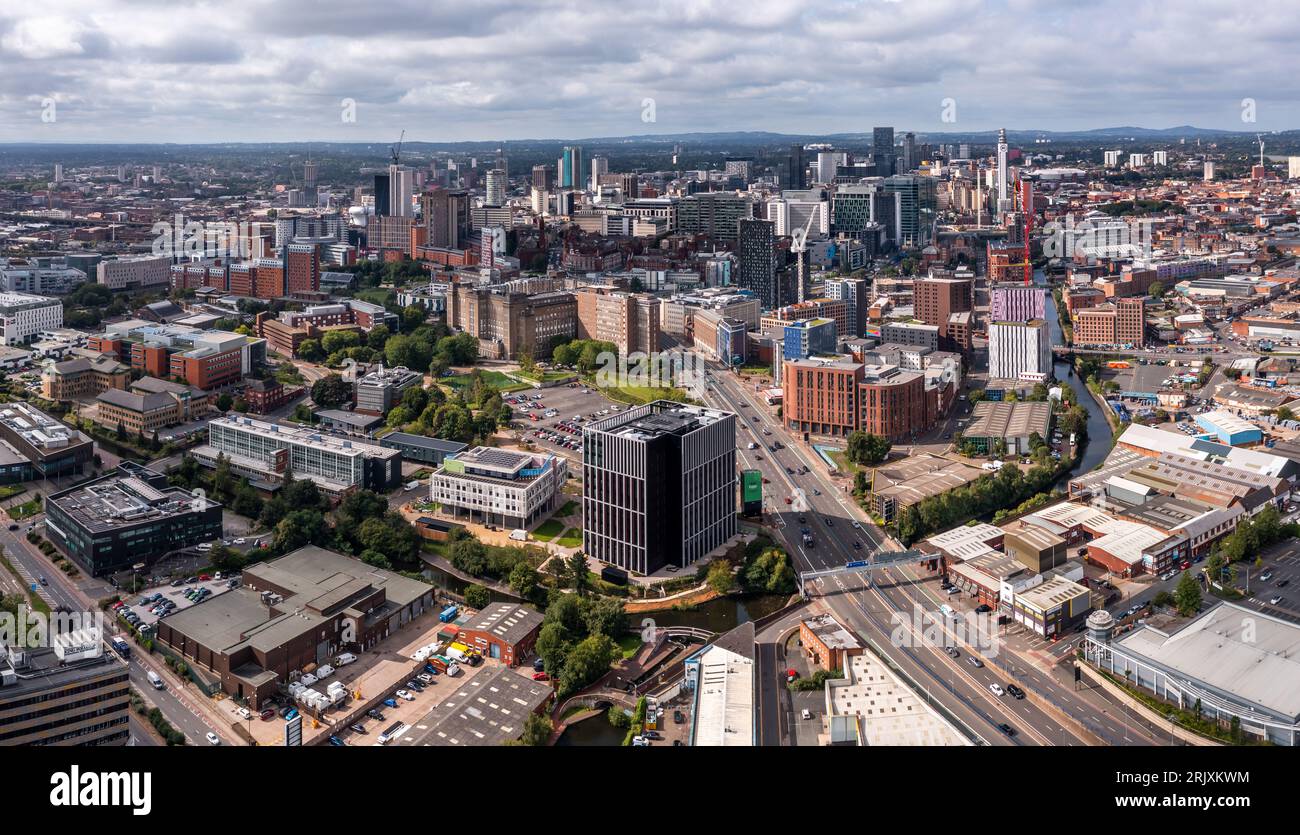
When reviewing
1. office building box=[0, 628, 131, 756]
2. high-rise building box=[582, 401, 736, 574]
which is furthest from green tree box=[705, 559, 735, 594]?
office building box=[0, 628, 131, 756]

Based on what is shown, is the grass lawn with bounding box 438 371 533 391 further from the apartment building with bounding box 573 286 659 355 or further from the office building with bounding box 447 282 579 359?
the apartment building with bounding box 573 286 659 355

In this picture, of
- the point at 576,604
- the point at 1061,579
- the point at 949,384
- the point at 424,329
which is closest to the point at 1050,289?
the point at 949,384

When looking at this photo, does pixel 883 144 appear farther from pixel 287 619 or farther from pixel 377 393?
pixel 287 619

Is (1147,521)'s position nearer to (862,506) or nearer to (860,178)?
(862,506)

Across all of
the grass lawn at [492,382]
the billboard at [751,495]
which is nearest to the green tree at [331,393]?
the grass lawn at [492,382]

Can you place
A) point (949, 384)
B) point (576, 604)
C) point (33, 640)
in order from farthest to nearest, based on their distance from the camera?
point (949, 384) < point (576, 604) < point (33, 640)
